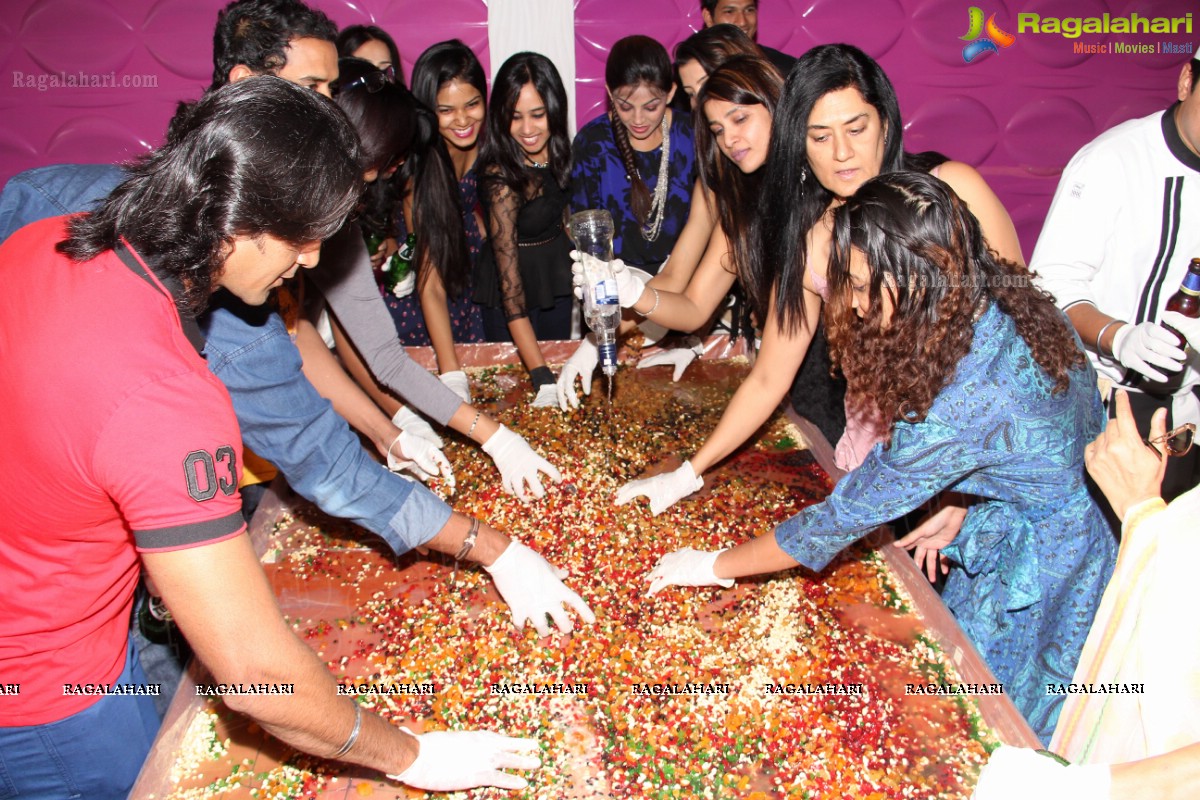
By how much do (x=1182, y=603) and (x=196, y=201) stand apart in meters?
1.48

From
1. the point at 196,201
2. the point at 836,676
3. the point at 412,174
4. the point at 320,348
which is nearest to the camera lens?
the point at 196,201

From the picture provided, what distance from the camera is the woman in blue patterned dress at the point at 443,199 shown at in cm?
265

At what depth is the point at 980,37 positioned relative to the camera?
12.8 ft

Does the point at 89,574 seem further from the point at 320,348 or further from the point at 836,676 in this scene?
the point at 836,676

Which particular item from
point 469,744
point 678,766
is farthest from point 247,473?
point 678,766

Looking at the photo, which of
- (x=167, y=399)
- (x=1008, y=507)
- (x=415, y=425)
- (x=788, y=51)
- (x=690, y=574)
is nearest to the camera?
(x=167, y=399)

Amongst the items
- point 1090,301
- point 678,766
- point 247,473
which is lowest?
point 678,766

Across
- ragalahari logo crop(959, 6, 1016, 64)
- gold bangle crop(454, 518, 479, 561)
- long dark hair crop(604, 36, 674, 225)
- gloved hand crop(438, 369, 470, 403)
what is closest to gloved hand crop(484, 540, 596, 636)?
gold bangle crop(454, 518, 479, 561)

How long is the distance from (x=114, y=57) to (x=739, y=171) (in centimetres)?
324

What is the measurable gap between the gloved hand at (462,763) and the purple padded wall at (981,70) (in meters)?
3.39

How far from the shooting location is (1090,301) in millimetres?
2221

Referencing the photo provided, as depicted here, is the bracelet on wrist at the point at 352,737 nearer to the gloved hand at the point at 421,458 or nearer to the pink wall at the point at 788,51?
the gloved hand at the point at 421,458

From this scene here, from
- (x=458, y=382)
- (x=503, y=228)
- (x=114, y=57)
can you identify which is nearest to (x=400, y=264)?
(x=503, y=228)

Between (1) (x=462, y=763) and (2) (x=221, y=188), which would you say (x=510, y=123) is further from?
Answer: (1) (x=462, y=763)
